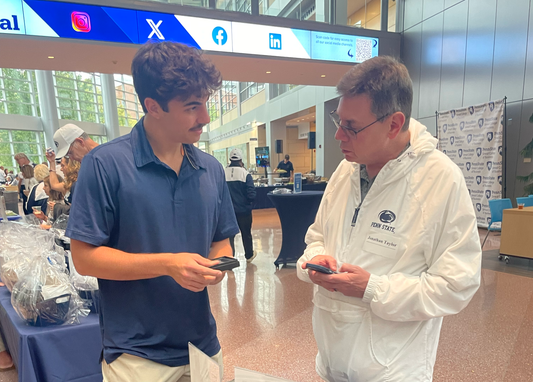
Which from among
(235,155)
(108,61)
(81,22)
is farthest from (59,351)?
(108,61)

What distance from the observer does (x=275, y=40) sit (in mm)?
5719

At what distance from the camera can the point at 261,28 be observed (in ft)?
18.4

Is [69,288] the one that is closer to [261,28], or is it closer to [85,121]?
[261,28]

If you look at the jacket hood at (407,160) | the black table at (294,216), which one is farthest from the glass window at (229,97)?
the jacket hood at (407,160)

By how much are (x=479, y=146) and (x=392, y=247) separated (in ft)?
21.6

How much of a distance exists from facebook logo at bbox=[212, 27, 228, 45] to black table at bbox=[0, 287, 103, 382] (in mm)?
4960

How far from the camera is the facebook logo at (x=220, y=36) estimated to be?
5.32 m

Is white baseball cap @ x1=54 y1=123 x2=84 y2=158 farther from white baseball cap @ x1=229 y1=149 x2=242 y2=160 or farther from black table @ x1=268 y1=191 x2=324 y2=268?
white baseball cap @ x1=229 y1=149 x2=242 y2=160

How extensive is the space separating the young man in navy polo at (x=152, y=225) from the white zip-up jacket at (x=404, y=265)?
0.43m

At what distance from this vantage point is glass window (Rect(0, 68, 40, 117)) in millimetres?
14805

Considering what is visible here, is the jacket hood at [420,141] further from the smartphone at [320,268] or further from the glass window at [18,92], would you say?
the glass window at [18,92]

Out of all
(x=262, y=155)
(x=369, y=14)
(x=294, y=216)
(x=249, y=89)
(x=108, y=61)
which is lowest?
(x=294, y=216)

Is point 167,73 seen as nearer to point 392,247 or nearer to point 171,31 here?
point 392,247

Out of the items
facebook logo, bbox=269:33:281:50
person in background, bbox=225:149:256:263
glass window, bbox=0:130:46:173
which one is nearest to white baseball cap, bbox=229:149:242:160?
person in background, bbox=225:149:256:263
